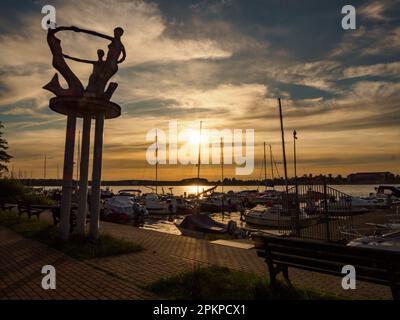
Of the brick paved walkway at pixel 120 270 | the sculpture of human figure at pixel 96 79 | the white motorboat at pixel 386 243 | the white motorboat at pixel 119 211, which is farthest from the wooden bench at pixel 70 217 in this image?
the white motorboat at pixel 119 211

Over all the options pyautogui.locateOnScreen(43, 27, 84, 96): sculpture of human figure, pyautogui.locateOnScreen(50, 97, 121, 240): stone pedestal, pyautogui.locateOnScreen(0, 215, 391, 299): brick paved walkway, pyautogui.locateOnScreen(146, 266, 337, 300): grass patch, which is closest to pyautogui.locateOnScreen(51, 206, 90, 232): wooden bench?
pyautogui.locateOnScreen(0, 215, 391, 299): brick paved walkway

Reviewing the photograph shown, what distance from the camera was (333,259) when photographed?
225 inches

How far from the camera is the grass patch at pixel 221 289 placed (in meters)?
6.23

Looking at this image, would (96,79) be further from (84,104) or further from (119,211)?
(119,211)

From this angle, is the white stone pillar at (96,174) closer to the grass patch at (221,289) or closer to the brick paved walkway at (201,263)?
the brick paved walkway at (201,263)

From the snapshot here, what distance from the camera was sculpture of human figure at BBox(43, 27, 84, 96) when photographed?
1117 cm

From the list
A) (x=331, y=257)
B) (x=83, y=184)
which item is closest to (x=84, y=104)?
(x=83, y=184)

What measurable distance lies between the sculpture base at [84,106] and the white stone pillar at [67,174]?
0.33m

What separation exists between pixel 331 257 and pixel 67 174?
28.4ft

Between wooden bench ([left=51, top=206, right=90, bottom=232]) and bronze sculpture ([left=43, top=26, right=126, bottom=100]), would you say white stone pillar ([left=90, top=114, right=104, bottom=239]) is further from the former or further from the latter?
wooden bench ([left=51, top=206, right=90, bottom=232])

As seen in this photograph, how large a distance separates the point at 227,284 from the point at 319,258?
5.99ft

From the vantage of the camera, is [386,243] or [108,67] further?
[108,67]

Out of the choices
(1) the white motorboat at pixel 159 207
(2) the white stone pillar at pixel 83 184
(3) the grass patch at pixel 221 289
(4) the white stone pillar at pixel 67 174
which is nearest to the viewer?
(3) the grass patch at pixel 221 289
